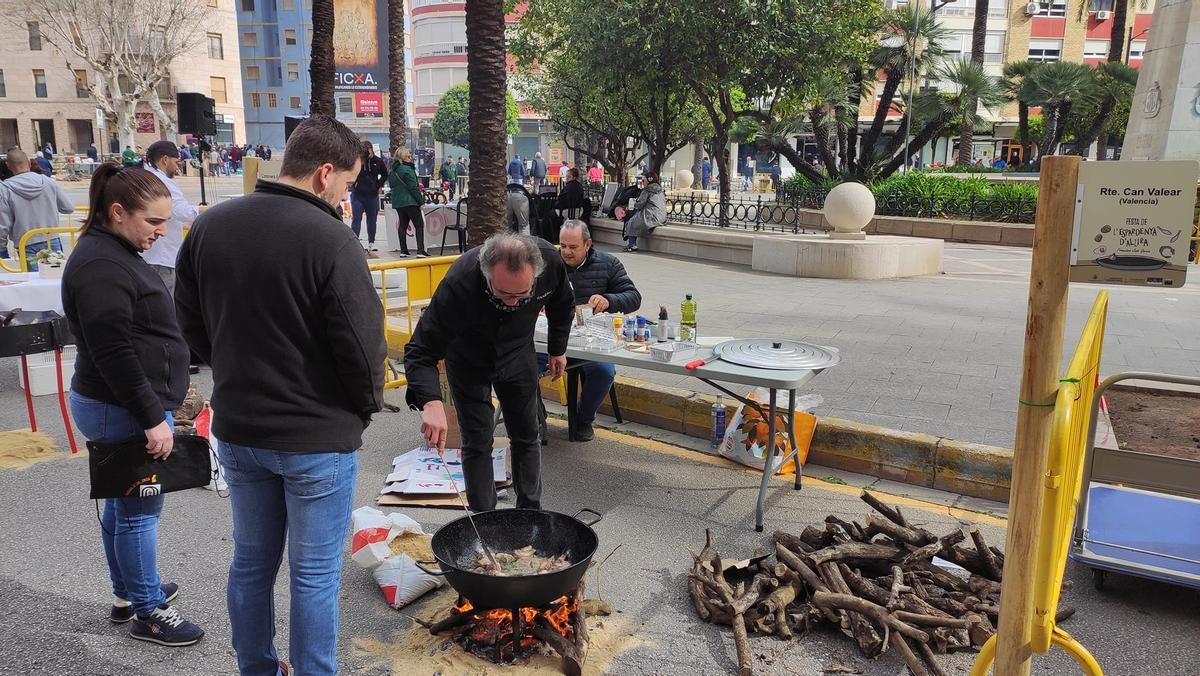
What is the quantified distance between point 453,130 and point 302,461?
62054 millimetres

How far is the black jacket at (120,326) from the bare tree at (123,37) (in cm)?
4576

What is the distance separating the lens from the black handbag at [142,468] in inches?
119

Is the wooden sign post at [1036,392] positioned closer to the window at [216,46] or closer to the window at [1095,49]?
the window at [1095,49]

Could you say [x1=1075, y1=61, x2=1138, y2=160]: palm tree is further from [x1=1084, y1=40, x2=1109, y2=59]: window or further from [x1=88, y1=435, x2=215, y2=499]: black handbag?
[x1=88, y1=435, x2=215, y2=499]: black handbag

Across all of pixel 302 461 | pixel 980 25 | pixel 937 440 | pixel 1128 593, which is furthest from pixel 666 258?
pixel 980 25

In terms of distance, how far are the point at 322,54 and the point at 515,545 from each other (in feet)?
40.7

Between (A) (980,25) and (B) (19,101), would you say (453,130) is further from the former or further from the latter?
(A) (980,25)

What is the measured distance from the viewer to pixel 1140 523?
161 inches

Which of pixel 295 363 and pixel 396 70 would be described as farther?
pixel 396 70

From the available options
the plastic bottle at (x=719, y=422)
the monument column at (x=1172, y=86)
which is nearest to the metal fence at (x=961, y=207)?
the monument column at (x=1172, y=86)

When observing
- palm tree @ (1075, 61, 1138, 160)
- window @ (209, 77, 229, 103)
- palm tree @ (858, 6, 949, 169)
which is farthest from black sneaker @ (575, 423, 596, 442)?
window @ (209, 77, 229, 103)

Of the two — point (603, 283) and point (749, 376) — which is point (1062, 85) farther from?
point (749, 376)

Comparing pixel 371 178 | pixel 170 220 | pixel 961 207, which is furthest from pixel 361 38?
pixel 170 220

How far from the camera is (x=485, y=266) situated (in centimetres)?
359
